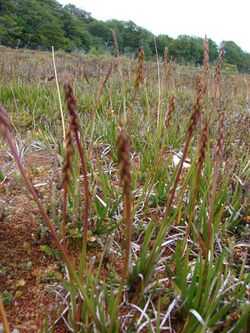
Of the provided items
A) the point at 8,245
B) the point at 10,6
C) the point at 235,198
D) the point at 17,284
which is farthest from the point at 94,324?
the point at 10,6

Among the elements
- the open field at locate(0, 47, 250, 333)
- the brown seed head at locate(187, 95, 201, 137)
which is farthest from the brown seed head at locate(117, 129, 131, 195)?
the brown seed head at locate(187, 95, 201, 137)

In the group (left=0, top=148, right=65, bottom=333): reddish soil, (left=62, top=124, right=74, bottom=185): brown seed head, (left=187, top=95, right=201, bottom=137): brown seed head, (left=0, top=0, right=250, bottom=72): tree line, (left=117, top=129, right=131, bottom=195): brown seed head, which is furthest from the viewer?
(left=0, top=0, right=250, bottom=72): tree line

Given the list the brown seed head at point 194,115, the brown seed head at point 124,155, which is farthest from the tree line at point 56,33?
the brown seed head at point 124,155

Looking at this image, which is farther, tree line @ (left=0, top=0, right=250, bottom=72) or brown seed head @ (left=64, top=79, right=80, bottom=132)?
tree line @ (left=0, top=0, right=250, bottom=72)

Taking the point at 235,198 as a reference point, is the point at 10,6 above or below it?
above

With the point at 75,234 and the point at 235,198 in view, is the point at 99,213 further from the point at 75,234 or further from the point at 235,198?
the point at 235,198

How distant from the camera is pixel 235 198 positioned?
1931mm

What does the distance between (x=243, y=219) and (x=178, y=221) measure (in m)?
0.43

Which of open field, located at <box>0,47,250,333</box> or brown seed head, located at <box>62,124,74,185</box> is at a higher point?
brown seed head, located at <box>62,124,74,185</box>

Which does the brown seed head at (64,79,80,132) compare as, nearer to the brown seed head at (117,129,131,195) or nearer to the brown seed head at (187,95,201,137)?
the brown seed head at (117,129,131,195)

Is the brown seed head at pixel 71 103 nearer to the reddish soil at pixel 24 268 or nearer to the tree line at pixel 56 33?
the reddish soil at pixel 24 268

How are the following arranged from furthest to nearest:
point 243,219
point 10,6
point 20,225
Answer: point 10,6
point 243,219
point 20,225

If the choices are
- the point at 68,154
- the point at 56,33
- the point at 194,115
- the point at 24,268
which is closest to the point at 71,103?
the point at 68,154

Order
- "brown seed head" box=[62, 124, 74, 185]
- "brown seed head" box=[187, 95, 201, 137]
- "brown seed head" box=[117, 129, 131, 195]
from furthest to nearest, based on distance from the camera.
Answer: "brown seed head" box=[187, 95, 201, 137], "brown seed head" box=[62, 124, 74, 185], "brown seed head" box=[117, 129, 131, 195]
